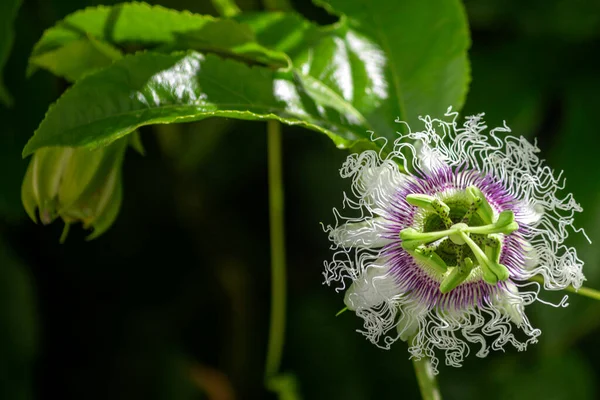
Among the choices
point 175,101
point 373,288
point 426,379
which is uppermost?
point 175,101

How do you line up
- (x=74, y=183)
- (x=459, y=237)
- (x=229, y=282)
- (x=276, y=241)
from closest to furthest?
(x=459, y=237)
(x=74, y=183)
(x=276, y=241)
(x=229, y=282)

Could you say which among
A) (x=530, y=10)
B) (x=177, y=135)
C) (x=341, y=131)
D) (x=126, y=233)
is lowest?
(x=126, y=233)

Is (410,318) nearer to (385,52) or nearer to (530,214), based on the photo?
(530,214)

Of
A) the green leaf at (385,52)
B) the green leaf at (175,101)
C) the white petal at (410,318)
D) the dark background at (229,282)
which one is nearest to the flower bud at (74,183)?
the green leaf at (175,101)

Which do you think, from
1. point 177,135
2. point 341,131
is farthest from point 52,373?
point 341,131

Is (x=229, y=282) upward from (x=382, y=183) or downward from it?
downward

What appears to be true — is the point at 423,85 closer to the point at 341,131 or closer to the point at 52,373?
the point at 341,131

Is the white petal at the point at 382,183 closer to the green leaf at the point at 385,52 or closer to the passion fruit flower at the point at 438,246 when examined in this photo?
the passion fruit flower at the point at 438,246

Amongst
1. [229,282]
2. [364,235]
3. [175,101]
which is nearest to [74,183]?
[175,101]
